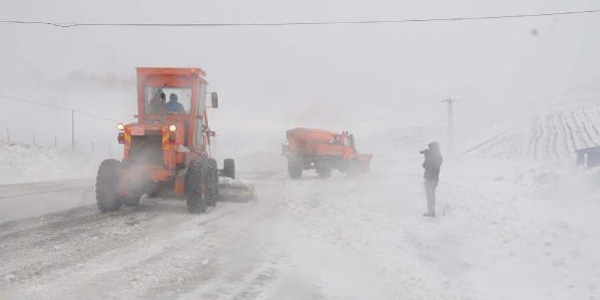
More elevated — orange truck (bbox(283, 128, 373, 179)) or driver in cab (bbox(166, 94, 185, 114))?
driver in cab (bbox(166, 94, 185, 114))

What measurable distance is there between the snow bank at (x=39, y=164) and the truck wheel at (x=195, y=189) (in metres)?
13.6

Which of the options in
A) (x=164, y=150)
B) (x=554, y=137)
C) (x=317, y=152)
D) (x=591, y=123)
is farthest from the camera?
(x=591, y=123)

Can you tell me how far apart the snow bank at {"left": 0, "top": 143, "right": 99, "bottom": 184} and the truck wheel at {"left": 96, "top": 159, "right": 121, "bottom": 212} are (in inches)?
497

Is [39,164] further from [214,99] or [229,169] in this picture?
[214,99]

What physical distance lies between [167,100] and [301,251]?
233 inches

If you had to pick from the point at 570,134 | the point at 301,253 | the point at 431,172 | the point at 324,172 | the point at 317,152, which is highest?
the point at 570,134

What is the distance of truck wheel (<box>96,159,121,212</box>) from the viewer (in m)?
11.7

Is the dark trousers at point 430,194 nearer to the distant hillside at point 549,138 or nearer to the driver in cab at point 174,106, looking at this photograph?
the driver in cab at point 174,106

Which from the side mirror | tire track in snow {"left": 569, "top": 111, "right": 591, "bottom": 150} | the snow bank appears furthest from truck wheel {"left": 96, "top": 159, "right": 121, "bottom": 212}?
tire track in snow {"left": 569, "top": 111, "right": 591, "bottom": 150}

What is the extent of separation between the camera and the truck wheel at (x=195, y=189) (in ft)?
38.4

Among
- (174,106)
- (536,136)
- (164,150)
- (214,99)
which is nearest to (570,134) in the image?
(536,136)

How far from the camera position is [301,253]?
8102mm

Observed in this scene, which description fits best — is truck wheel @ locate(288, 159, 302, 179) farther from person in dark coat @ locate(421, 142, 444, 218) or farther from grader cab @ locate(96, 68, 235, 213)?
person in dark coat @ locate(421, 142, 444, 218)

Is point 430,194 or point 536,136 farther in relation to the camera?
point 536,136
